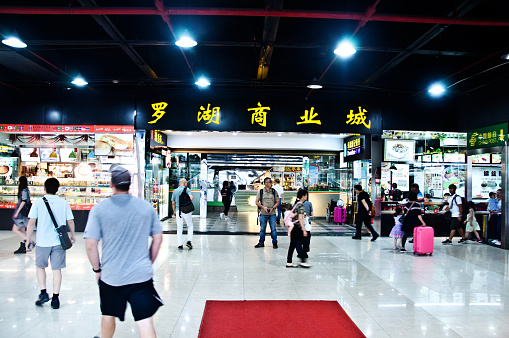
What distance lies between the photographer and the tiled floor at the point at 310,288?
3799 mm

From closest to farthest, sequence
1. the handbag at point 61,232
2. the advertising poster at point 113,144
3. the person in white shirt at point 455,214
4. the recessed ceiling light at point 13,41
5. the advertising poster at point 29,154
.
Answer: the handbag at point 61,232 < the recessed ceiling light at point 13,41 < the person in white shirt at point 455,214 < the advertising poster at point 113,144 < the advertising poster at point 29,154

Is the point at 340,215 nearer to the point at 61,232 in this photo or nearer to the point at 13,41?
the point at 61,232

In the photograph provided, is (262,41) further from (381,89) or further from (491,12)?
(381,89)

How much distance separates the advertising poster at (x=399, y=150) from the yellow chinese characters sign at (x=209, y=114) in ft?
16.7

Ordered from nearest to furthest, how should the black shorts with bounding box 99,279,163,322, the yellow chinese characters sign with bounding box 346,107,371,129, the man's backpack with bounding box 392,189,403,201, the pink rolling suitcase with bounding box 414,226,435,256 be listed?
the black shorts with bounding box 99,279,163,322 < the pink rolling suitcase with bounding box 414,226,435,256 < the yellow chinese characters sign with bounding box 346,107,371,129 < the man's backpack with bounding box 392,189,403,201

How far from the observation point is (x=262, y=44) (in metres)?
6.63

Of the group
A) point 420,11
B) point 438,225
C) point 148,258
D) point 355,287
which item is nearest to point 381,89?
point 420,11

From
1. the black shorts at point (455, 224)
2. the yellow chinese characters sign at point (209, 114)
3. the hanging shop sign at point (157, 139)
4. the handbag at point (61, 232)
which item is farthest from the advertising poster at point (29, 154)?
the black shorts at point (455, 224)

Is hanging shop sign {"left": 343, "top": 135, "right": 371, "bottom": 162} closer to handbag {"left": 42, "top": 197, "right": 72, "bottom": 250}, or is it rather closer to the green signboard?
the green signboard

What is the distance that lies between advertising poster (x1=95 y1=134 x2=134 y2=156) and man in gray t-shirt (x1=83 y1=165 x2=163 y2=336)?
780 centimetres

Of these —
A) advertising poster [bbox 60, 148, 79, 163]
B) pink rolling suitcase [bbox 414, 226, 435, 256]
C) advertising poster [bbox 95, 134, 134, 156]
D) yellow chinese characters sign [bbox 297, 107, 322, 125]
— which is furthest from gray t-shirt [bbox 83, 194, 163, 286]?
advertising poster [bbox 60, 148, 79, 163]

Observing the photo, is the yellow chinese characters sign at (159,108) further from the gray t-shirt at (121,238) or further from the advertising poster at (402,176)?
the gray t-shirt at (121,238)

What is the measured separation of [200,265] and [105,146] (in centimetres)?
532

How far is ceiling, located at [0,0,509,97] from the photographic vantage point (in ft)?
18.1
